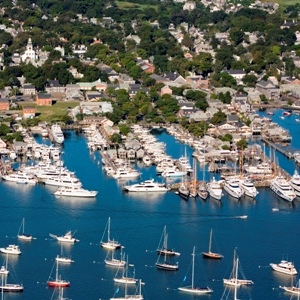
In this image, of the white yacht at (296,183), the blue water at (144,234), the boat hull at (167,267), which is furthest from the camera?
the white yacht at (296,183)

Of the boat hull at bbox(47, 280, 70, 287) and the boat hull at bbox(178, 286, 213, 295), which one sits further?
the boat hull at bbox(47, 280, 70, 287)

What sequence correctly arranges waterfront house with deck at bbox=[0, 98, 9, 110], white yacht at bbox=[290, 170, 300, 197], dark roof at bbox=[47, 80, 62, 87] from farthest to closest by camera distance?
dark roof at bbox=[47, 80, 62, 87] → waterfront house with deck at bbox=[0, 98, 9, 110] → white yacht at bbox=[290, 170, 300, 197]

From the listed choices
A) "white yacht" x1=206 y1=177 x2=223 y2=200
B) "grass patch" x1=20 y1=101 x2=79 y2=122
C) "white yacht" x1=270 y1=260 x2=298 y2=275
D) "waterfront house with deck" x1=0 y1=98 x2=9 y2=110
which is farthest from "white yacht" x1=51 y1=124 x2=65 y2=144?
"white yacht" x1=270 y1=260 x2=298 y2=275

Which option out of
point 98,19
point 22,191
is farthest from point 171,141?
point 98,19

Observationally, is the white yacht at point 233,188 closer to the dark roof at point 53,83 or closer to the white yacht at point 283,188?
the white yacht at point 283,188

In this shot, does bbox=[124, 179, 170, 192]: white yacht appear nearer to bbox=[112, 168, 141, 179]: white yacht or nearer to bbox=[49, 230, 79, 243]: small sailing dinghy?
bbox=[112, 168, 141, 179]: white yacht

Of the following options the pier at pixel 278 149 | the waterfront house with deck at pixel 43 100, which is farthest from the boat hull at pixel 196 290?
the waterfront house with deck at pixel 43 100

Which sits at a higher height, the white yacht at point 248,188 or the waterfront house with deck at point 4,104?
the waterfront house with deck at point 4,104
